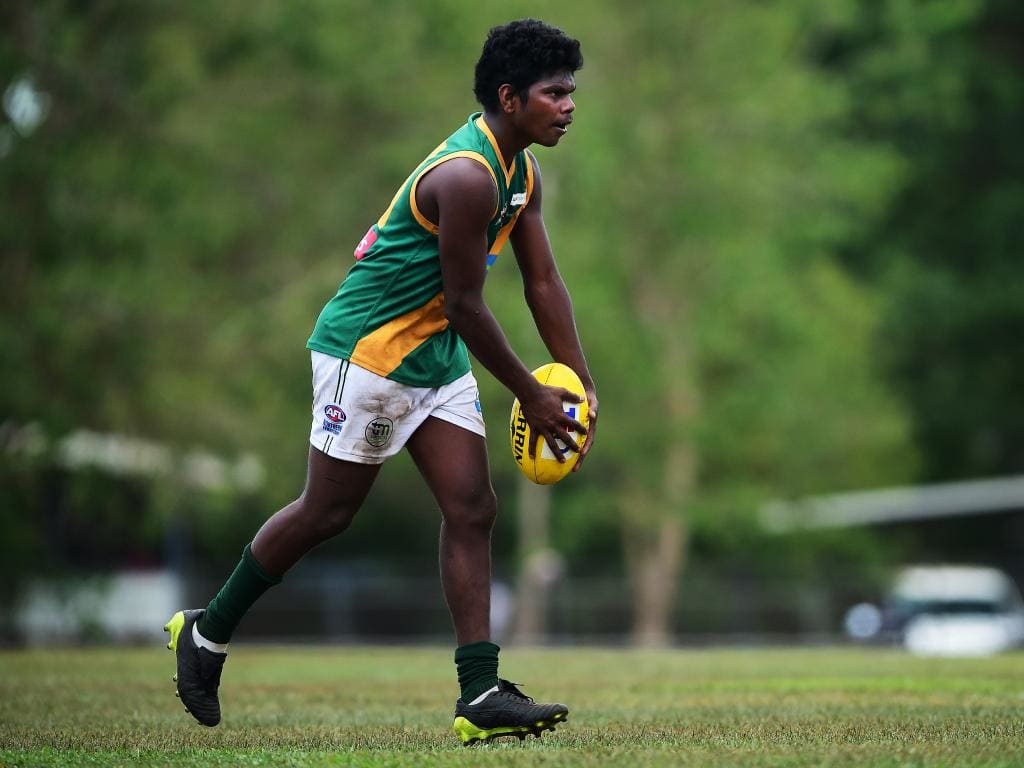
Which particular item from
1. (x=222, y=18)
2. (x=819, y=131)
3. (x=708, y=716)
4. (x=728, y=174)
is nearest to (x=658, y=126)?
(x=728, y=174)

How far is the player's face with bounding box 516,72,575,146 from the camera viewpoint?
248 inches

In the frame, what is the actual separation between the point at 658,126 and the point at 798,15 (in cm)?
444

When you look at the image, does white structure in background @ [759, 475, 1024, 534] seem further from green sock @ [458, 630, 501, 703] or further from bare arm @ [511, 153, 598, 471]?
green sock @ [458, 630, 501, 703]

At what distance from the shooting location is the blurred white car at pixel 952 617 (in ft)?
102

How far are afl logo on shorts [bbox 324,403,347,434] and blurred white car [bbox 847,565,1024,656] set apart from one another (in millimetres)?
25121

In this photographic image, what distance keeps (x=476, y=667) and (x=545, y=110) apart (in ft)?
6.27

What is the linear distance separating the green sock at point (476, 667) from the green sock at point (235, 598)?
0.83m

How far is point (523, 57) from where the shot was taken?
20.8ft

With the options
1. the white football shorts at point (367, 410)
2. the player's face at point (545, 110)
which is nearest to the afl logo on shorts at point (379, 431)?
the white football shorts at point (367, 410)

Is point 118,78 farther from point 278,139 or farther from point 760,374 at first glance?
point 760,374

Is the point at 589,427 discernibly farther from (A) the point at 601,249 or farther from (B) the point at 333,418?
(A) the point at 601,249

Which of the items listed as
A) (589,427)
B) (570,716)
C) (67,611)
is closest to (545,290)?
(589,427)

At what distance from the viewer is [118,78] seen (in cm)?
2450

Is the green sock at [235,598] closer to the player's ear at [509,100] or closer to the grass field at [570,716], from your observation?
the grass field at [570,716]
